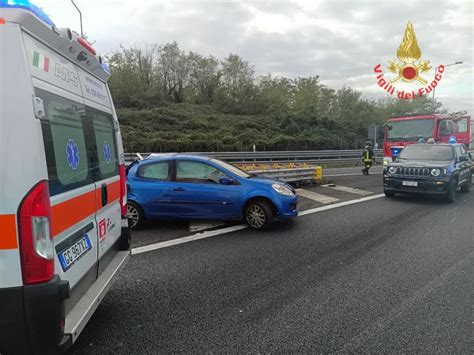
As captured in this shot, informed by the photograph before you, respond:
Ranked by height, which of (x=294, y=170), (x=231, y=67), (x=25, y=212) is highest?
(x=231, y=67)

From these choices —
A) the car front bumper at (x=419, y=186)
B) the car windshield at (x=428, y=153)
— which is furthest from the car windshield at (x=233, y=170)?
the car windshield at (x=428, y=153)

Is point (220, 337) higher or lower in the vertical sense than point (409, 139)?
lower

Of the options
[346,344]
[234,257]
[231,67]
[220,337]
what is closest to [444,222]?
[234,257]

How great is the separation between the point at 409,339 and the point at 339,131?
34.7 meters

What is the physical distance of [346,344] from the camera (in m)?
2.79

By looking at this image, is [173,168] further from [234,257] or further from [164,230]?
[234,257]

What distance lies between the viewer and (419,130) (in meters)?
14.9

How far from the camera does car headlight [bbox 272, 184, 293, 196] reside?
6270 millimetres

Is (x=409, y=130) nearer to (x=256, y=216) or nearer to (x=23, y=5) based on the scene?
(x=256, y=216)

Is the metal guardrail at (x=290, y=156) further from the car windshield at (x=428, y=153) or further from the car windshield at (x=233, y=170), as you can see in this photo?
the car windshield at (x=233, y=170)

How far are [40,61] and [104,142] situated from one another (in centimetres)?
137

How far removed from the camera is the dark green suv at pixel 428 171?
29.8ft

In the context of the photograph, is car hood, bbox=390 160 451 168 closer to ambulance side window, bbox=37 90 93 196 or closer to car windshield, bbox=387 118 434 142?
car windshield, bbox=387 118 434 142

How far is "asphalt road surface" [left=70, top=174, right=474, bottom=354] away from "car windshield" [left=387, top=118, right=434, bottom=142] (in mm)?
9652
